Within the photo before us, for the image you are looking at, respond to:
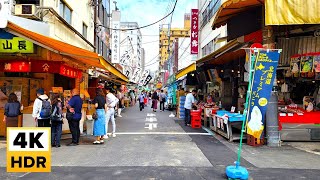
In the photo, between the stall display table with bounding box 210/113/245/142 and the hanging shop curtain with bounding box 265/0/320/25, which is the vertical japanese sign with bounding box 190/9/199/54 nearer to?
the stall display table with bounding box 210/113/245/142

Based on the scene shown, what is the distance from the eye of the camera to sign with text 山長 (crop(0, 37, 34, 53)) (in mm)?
9660

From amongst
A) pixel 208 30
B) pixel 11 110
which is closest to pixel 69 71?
pixel 11 110

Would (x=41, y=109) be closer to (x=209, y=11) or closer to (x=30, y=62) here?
(x=30, y=62)

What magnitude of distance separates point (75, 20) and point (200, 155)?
42.8ft

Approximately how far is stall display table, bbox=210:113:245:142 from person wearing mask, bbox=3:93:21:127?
7327 millimetres

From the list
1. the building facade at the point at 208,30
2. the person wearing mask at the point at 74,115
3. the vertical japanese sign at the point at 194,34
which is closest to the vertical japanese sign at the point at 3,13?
the person wearing mask at the point at 74,115

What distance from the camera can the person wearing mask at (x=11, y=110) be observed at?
1065 centimetres

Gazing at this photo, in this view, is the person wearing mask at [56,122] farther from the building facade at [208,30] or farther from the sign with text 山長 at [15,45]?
the building facade at [208,30]

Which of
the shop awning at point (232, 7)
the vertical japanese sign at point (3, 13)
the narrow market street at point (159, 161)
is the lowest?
the narrow market street at point (159, 161)

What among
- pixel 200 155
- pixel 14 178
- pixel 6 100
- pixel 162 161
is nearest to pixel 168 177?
pixel 162 161

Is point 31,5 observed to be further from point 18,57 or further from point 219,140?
point 219,140

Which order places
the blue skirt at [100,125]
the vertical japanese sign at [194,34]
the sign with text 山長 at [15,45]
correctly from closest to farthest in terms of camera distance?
the sign with text 山長 at [15,45] → the blue skirt at [100,125] → the vertical japanese sign at [194,34]

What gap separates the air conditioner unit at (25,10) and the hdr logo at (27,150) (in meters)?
9.65

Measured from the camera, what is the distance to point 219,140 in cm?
1125
